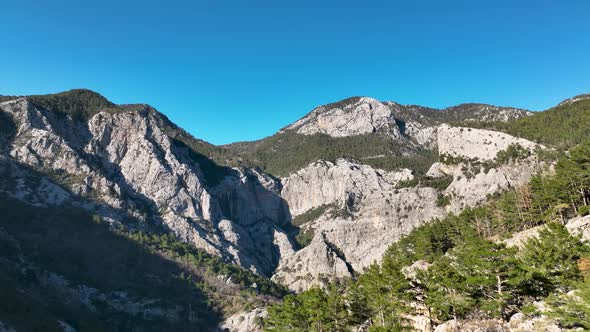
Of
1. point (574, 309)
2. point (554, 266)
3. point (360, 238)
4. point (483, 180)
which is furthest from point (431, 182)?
point (574, 309)

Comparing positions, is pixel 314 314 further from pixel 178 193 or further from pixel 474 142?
pixel 178 193

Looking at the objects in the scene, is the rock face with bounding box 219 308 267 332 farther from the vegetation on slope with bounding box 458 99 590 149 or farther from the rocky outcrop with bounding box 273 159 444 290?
the vegetation on slope with bounding box 458 99 590 149

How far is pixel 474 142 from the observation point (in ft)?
449

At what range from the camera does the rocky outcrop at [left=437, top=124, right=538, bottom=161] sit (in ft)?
415

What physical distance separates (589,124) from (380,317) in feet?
345

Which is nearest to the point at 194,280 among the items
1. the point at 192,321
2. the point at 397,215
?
the point at 192,321

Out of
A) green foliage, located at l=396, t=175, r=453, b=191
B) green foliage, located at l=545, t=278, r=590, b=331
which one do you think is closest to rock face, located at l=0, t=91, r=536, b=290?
green foliage, located at l=396, t=175, r=453, b=191

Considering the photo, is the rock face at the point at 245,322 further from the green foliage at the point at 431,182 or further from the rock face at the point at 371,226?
the green foliage at the point at 431,182

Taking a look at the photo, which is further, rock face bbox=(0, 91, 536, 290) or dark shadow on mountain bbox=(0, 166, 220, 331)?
rock face bbox=(0, 91, 536, 290)

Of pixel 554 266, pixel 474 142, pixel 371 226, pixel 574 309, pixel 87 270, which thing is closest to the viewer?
pixel 574 309

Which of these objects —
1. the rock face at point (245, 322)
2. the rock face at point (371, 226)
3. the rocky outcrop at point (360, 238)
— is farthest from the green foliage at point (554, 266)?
the rocky outcrop at point (360, 238)

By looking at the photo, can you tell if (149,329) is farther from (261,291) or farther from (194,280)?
(261,291)

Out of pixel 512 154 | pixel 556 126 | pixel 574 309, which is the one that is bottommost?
pixel 574 309

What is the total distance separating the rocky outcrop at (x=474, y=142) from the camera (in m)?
127
